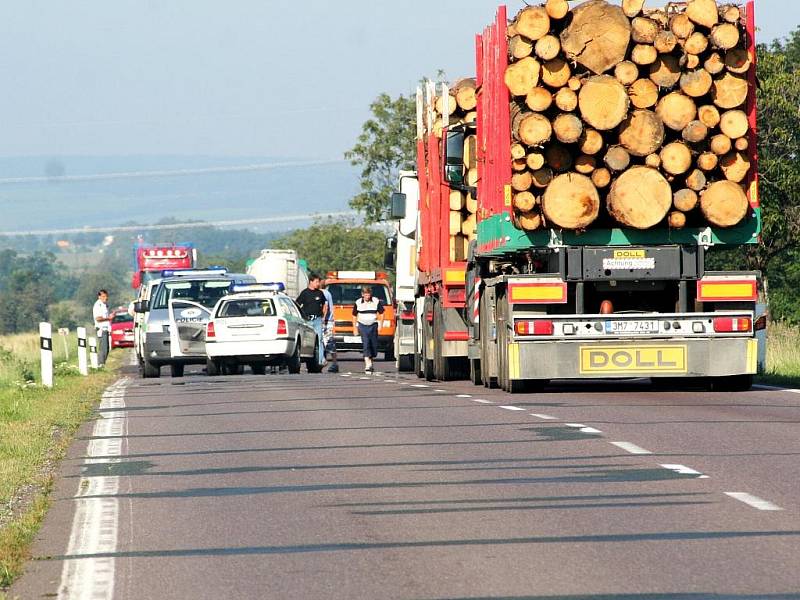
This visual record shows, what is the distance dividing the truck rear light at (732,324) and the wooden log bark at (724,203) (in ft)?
3.39

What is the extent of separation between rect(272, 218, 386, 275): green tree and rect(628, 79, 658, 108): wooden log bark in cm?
7215

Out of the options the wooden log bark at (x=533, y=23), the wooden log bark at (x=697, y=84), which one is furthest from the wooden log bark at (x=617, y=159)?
the wooden log bark at (x=533, y=23)

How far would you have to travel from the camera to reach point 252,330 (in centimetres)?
2977

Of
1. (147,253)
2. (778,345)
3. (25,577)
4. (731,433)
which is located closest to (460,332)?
(778,345)

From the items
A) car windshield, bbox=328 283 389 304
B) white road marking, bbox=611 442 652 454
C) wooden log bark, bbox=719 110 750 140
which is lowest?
white road marking, bbox=611 442 652 454

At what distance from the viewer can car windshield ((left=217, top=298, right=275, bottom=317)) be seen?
29.9 meters

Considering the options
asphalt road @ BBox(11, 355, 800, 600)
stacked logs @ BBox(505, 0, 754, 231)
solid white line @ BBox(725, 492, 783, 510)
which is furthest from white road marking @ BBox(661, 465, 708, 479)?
stacked logs @ BBox(505, 0, 754, 231)

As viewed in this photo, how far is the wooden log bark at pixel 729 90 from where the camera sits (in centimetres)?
1898

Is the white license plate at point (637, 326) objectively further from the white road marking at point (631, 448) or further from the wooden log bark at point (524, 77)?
the white road marking at point (631, 448)

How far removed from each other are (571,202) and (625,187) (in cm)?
57

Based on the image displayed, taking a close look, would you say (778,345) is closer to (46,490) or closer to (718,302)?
(718,302)

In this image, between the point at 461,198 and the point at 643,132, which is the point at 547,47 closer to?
the point at 643,132

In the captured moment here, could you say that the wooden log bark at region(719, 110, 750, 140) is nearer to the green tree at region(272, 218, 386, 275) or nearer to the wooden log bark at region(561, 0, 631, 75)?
the wooden log bark at region(561, 0, 631, 75)

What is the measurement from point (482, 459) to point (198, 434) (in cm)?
379
